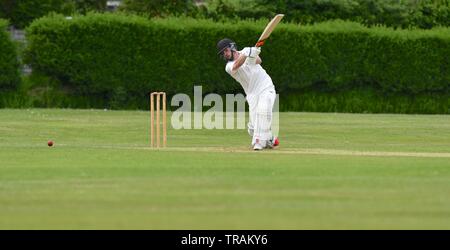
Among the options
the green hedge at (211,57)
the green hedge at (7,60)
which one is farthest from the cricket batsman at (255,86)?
the green hedge at (7,60)

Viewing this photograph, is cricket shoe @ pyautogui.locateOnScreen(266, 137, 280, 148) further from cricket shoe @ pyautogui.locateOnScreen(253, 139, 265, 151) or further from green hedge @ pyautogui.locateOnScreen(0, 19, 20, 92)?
green hedge @ pyautogui.locateOnScreen(0, 19, 20, 92)

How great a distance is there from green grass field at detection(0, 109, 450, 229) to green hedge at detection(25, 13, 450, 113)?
11.2 meters

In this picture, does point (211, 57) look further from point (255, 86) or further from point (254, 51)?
point (254, 51)

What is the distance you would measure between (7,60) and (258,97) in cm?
1715

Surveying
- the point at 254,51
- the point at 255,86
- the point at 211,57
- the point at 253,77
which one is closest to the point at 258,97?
the point at 255,86

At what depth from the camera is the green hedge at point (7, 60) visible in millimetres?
37906

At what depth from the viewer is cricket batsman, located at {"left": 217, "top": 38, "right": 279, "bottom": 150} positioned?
71.7ft

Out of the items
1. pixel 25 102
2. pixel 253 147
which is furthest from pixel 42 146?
pixel 25 102

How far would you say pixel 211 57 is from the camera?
1528 inches

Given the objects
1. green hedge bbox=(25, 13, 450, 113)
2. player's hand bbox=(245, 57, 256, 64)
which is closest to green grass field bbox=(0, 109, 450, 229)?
player's hand bbox=(245, 57, 256, 64)

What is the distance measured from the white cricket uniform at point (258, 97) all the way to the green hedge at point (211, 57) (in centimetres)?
1625
